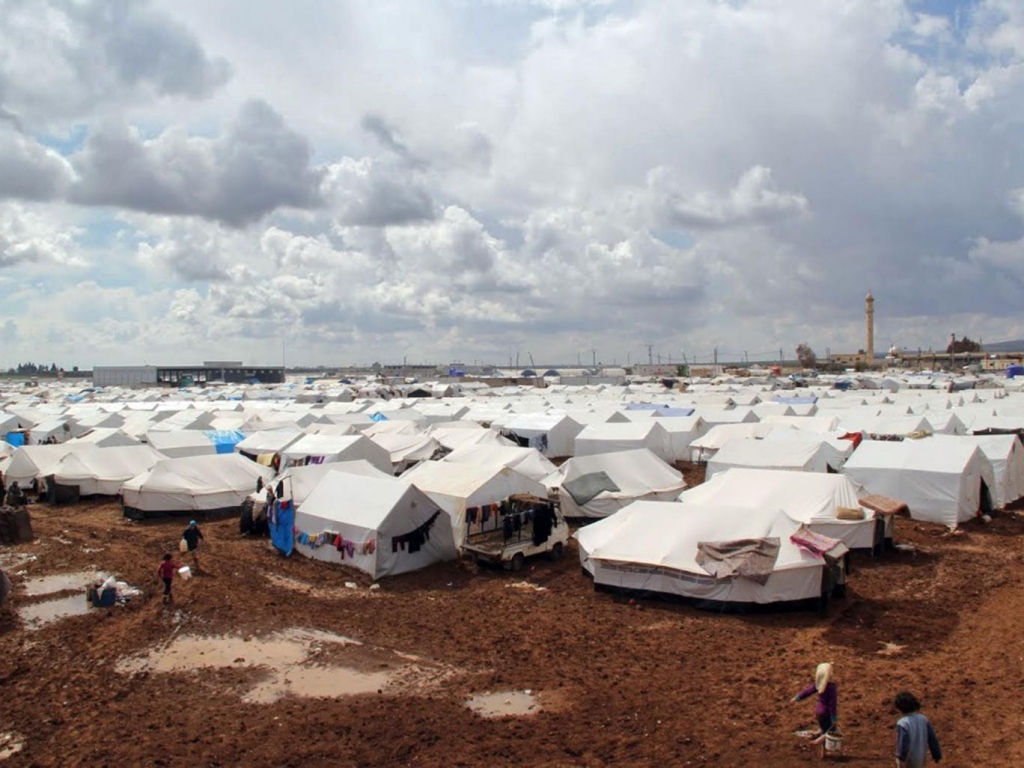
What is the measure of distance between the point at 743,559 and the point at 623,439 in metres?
21.7

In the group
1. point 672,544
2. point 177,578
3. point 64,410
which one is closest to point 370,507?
point 177,578

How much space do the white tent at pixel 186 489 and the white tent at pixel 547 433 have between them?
17.4 metres

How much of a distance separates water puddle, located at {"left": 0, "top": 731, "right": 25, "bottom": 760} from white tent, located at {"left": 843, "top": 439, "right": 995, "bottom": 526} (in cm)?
2306

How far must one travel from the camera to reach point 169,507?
2664 centimetres

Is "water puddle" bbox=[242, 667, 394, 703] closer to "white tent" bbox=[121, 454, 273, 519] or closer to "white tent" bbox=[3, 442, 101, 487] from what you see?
"white tent" bbox=[121, 454, 273, 519]

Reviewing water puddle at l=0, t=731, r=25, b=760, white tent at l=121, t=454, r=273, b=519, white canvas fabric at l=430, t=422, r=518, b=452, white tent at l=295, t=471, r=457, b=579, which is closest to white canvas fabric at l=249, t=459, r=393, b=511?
white tent at l=295, t=471, r=457, b=579

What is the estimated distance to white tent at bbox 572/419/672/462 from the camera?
36500 millimetres

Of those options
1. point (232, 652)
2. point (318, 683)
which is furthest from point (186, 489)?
point (318, 683)

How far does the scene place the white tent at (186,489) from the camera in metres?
26.5

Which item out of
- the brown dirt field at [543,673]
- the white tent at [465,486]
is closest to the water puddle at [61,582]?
the brown dirt field at [543,673]

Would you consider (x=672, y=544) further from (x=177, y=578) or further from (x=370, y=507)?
(x=177, y=578)

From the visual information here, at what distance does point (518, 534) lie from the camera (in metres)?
19.8

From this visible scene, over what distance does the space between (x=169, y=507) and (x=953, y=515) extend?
26.0m

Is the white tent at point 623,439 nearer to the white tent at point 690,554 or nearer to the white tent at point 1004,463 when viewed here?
the white tent at point 1004,463
